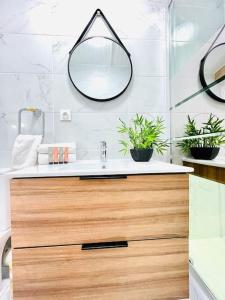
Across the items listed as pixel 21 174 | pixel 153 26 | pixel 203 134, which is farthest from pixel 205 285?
pixel 153 26

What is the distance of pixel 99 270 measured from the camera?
860mm

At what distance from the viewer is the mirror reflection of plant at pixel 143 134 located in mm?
1298

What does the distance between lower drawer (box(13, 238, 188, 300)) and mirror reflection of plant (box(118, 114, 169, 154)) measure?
24.2 inches

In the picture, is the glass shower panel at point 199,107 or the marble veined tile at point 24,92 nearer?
the glass shower panel at point 199,107

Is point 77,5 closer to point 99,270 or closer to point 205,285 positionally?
point 99,270

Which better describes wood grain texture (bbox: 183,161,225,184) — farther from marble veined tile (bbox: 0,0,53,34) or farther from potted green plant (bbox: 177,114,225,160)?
marble veined tile (bbox: 0,0,53,34)

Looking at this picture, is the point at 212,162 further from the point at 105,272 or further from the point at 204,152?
the point at 105,272

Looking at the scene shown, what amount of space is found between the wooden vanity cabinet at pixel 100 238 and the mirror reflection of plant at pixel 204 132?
32 centimetres

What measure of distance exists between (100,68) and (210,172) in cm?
94

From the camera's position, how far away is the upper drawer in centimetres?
82

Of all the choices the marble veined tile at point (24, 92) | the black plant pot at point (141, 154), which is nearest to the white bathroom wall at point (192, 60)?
the black plant pot at point (141, 154)

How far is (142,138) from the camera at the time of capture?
51.4 inches

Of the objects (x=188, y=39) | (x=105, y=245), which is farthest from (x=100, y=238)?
(x=188, y=39)

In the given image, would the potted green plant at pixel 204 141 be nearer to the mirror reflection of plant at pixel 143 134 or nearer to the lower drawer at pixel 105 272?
the mirror reflection of plant at pixel 143 134
